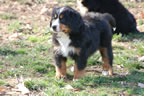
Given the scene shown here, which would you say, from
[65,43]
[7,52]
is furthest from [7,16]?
[65,43]

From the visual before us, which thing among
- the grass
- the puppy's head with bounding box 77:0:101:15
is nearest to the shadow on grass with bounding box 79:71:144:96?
the puppy's head with bounding box 77:0:101:15

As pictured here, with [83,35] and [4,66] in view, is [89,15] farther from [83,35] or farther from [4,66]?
[4,66]

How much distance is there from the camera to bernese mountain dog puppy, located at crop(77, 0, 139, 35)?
10039 millimetres

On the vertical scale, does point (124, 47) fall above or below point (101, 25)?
below

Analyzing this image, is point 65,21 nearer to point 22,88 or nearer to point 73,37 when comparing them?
point 73,37

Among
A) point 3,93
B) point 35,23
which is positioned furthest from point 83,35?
point 35,23

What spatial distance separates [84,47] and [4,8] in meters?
6.29

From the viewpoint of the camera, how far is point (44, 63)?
6961 mm

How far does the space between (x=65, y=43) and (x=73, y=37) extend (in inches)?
7.2

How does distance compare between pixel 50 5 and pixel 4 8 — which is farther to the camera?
pixel 50 5

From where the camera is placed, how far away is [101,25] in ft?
22.1

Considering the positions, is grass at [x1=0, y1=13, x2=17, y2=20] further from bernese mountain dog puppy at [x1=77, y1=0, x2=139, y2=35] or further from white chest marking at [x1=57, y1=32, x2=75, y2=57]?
white chest marking at [x1=57, y1=32, x2=75, y2=57]

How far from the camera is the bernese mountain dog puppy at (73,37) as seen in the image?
5.82 metres

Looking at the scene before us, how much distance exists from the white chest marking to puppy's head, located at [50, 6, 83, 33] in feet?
0.49
